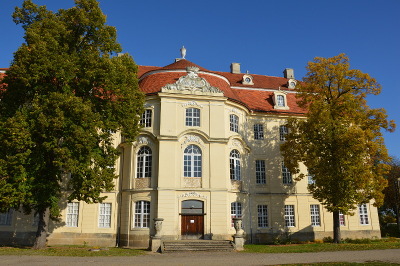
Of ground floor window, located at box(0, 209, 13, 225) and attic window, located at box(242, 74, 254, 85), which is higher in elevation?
attic window, located at box(242, 74, 254, 85)

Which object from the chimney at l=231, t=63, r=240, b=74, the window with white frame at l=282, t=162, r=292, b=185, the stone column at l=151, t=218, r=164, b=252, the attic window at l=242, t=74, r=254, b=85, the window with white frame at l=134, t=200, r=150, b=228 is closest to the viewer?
the stone column at l=151, t=218, r=164, b=252

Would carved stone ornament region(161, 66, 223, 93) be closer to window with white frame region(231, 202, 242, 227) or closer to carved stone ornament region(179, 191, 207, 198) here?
carved stone ornament region(179, 191, 207, 198)

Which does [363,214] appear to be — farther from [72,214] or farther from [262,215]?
[72,214]

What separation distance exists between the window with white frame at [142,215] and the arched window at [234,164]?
20.7 ft

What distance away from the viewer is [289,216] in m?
27.1

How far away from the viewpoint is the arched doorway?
22.4m

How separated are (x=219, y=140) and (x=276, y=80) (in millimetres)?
13905

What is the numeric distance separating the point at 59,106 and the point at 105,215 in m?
9.90

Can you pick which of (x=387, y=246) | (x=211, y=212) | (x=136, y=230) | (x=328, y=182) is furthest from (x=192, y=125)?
(x=387, y=246)

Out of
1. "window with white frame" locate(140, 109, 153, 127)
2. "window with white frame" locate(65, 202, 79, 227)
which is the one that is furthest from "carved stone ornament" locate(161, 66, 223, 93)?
"window with white frame" locate(65, 202, 79, 227)

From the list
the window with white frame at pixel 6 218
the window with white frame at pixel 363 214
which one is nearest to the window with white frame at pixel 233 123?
the window with white frame at pixel 363 214

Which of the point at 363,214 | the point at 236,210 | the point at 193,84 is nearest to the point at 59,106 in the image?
the point at 193,84

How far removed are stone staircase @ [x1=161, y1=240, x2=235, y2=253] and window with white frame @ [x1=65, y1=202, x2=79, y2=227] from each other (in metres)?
7.82

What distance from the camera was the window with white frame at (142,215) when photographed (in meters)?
22.6
